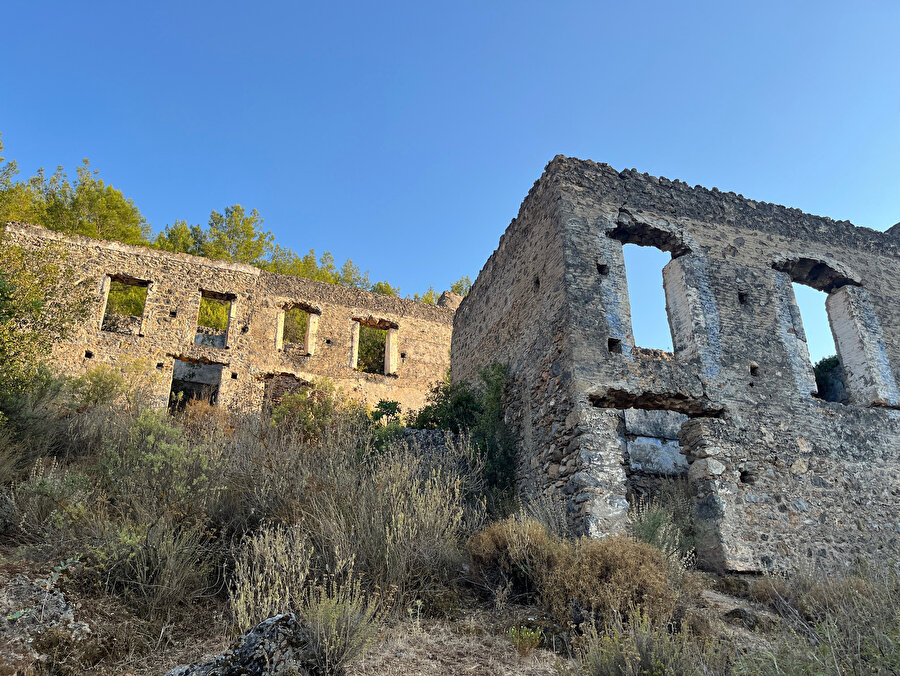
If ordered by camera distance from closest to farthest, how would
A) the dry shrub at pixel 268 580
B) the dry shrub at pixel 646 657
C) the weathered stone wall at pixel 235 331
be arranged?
the dry shrub at pixel 646 657 < the dry shrub at pixel 268 580 < the weathered stone wall at pixel 235 331

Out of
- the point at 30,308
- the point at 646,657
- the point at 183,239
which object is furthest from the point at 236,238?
the point at 646,657

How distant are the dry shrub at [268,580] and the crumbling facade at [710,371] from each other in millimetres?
3265

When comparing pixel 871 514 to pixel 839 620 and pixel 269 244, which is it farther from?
pixel 269 244

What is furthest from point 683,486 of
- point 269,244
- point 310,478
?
point 269,244

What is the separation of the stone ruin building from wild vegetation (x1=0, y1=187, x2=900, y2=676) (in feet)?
2.48

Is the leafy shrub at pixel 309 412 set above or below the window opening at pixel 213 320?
below

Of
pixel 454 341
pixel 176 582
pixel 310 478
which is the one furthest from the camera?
pixel 454 341

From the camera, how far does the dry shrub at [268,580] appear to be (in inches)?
148

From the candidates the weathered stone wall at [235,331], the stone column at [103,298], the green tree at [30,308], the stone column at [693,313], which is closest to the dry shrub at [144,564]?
the green tree at [30,308]

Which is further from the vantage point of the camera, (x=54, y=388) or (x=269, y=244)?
(x=269, y=244)

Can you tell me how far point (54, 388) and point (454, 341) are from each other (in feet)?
23.6

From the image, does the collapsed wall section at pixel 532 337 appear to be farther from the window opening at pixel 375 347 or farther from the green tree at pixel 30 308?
the window opening at pixel 375 347

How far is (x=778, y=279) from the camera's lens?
29.5 feet

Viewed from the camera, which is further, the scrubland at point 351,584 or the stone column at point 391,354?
the stone column at point 391,354
